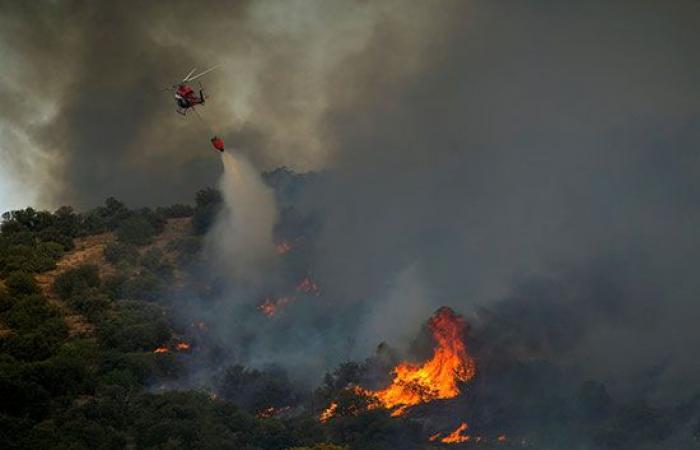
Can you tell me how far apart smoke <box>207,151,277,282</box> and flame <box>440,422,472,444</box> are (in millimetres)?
36454

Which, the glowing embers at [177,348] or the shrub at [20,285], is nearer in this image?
the glowing embers at [177,348]

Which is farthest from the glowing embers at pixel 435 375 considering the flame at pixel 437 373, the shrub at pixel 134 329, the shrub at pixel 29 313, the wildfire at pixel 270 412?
the shrub at pixel 29 313

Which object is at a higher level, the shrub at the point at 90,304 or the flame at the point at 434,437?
the shrub at the point at 90,304

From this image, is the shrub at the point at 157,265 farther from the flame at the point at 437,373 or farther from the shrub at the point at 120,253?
the flame at the point at 437,373

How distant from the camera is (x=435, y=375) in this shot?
73.0 meters

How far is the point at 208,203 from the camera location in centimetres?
11369

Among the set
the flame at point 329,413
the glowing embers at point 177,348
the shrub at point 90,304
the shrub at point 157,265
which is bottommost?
the flame at point 329,413

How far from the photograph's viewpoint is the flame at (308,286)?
311ft

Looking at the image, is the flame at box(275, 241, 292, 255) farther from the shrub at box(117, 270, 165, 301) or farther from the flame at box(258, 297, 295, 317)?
the shrub at box(117, 270, 165, 301)

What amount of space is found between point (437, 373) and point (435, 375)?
0.74ft

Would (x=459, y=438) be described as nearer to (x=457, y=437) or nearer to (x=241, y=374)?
(x=457, y=437)

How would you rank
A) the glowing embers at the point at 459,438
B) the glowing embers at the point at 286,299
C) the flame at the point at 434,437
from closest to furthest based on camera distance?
the glowing embers at the point at 459,438
the flame at the point at 434,437
the glowing embers at the point at 286,299

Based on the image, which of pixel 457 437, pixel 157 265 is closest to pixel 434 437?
pixel 457 437

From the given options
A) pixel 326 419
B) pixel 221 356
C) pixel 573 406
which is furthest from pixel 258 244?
pixel 573 406
